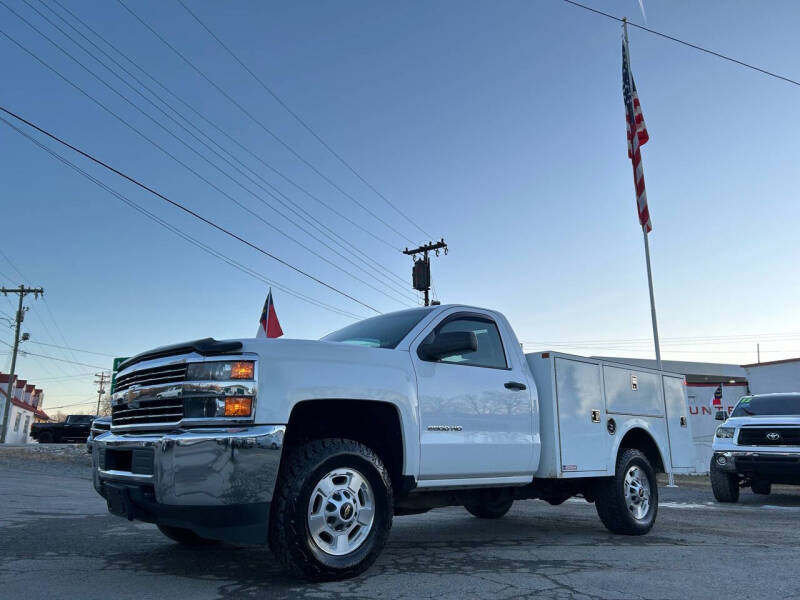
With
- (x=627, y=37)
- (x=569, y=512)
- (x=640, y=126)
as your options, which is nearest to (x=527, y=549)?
(x=569, y=512)

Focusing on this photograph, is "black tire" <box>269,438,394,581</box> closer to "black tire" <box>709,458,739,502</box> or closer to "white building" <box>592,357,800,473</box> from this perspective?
"black tire" <box>709,458,739,502</box>

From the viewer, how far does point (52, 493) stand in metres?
10.3

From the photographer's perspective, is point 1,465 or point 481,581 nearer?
point 481,581

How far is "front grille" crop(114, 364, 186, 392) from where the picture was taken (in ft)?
13.4

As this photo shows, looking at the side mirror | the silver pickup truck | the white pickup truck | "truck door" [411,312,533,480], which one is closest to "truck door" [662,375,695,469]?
the white pickup truck

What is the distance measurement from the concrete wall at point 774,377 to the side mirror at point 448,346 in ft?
87.4

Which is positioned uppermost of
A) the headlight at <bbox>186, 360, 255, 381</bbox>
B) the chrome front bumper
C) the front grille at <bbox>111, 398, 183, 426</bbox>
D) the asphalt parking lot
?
the headlight at <bbox>186, 360, 255, 381</bbox>

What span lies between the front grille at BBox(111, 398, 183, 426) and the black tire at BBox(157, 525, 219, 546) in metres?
1.16

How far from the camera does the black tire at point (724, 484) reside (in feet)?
34.4

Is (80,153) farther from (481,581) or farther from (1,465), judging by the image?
(481,581)

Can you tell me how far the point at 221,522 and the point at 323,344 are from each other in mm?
1280

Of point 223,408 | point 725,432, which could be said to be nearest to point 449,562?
point 223,408

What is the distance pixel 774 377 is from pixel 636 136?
16.4 meters

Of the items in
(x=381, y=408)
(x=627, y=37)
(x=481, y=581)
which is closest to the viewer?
(x=481, y=581)
